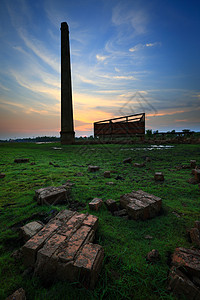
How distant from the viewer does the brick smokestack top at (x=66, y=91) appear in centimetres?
1265

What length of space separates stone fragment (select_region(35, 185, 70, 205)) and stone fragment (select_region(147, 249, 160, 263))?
1.34 metres

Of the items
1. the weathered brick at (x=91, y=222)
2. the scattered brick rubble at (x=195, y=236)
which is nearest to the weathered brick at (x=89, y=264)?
the weathered brick at (x=91, y=222)

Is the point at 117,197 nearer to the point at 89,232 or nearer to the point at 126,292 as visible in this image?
the point at 89,232

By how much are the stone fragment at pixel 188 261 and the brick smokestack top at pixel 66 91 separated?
1263 centimetres

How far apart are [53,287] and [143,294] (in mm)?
576

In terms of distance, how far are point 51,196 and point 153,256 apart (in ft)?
4.72

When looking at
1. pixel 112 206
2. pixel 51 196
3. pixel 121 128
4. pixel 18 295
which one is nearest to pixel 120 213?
pixel 112 206

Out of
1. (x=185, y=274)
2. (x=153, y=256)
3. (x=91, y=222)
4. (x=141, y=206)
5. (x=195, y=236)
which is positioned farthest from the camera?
(x=141, y=206)

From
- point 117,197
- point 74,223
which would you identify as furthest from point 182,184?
point 74,223

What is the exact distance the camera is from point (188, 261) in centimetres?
95

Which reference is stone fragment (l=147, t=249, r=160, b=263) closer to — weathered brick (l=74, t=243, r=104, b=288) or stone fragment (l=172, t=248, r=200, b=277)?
stone fragment (l=172, t=248, r=200, b=277)

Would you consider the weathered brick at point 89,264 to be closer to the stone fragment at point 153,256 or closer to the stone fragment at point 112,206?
the stone fragment at point 153,256

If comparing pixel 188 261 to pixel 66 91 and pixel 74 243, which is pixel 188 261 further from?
pixel 66 91

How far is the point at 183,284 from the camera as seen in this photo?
826 millimetres
